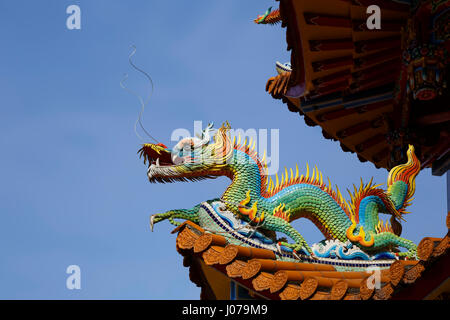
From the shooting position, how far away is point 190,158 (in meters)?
9.45

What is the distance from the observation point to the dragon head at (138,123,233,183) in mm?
9422

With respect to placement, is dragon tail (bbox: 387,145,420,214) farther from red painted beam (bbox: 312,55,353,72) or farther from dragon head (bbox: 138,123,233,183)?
dragon head (bbox: 138,123,233,183)

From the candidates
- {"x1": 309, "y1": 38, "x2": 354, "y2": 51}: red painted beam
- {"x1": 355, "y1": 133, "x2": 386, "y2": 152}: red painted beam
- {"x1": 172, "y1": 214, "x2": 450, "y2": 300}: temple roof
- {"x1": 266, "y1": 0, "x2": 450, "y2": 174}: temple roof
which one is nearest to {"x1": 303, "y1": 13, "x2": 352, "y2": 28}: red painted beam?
{"x1": 266, "y1": 0, "x2": 450, "y2": 174}: temple roof

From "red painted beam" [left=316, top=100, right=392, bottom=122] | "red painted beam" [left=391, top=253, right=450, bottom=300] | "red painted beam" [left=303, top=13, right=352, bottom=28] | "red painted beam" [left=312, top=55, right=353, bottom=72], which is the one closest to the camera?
"red painted beam" [left=391, top=253, right=450, bottom=300]

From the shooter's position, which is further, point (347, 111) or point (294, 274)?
point (347, 111)

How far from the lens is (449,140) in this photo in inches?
391

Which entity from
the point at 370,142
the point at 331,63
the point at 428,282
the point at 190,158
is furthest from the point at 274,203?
the point at 428,282

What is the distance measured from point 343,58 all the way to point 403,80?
0.73 metres

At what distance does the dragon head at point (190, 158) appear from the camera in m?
9.42

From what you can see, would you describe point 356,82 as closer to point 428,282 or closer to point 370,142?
point 370,142

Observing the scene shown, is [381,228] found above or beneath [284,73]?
beneath

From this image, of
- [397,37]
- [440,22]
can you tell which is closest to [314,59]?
[397,37]

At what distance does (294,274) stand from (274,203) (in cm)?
146

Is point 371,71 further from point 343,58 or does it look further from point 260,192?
point 260,192
